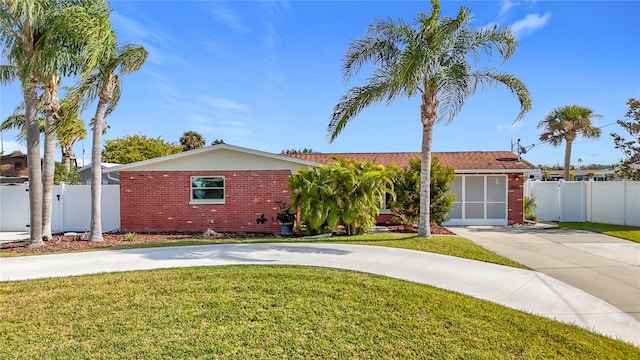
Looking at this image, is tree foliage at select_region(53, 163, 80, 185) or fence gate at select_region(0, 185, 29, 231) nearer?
fence gate at select_region(0, 185, 29, 231)

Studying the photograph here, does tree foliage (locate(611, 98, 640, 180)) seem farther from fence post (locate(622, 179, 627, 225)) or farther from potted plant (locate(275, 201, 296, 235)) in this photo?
potted plant (locate(275, 201, 296, 235))

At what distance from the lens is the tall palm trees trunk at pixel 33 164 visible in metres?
10.4

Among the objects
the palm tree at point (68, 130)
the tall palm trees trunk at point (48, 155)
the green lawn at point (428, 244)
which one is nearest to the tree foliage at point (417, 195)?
the green lawn at point (428, 244)

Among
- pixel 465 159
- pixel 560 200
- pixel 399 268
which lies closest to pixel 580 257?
pixel 399 268

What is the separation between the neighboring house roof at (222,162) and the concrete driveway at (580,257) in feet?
23.7

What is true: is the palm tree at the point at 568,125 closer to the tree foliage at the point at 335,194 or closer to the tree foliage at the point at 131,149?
the tree foliage at the point at 335,194

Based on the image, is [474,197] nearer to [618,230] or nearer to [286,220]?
[618,230]

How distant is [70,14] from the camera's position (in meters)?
9.92

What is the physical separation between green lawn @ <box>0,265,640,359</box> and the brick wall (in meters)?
7.77

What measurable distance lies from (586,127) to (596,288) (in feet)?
82.2

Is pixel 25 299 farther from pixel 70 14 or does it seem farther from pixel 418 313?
pixel 70 14

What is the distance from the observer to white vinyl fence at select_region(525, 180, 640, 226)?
16.5 m

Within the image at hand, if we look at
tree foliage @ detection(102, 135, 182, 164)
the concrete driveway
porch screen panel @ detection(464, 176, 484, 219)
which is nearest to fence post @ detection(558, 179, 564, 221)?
the concrete driveway

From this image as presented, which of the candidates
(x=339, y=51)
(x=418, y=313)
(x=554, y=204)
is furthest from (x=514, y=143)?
(x=418, y=313)
